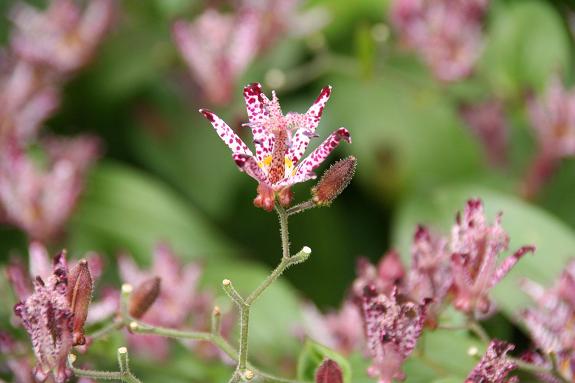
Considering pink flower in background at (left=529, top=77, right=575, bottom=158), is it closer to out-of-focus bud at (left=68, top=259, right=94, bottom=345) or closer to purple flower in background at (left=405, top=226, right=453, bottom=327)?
purple flower in background at (left=405, top=226, right=453, bottom=327)

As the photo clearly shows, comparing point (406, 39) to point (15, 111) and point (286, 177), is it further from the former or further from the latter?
point (286, 177)

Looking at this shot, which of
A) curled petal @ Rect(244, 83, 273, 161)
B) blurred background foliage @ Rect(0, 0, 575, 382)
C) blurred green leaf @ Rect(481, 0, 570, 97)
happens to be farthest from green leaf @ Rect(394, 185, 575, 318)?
curled petal @ Rect(244, 83, 273, 161)

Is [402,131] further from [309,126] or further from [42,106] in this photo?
[309,126]

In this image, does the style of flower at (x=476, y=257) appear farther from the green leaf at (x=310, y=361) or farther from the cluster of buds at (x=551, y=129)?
the cluster of buds at (x=551, y=129)

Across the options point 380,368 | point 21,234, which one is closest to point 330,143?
point 380,368

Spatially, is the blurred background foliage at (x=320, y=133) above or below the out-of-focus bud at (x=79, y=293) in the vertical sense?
above

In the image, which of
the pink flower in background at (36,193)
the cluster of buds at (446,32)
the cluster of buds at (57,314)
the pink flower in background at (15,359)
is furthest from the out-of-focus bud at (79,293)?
the cluster of buds at (446,32)

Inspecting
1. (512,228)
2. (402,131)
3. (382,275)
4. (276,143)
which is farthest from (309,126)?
(402,131)
